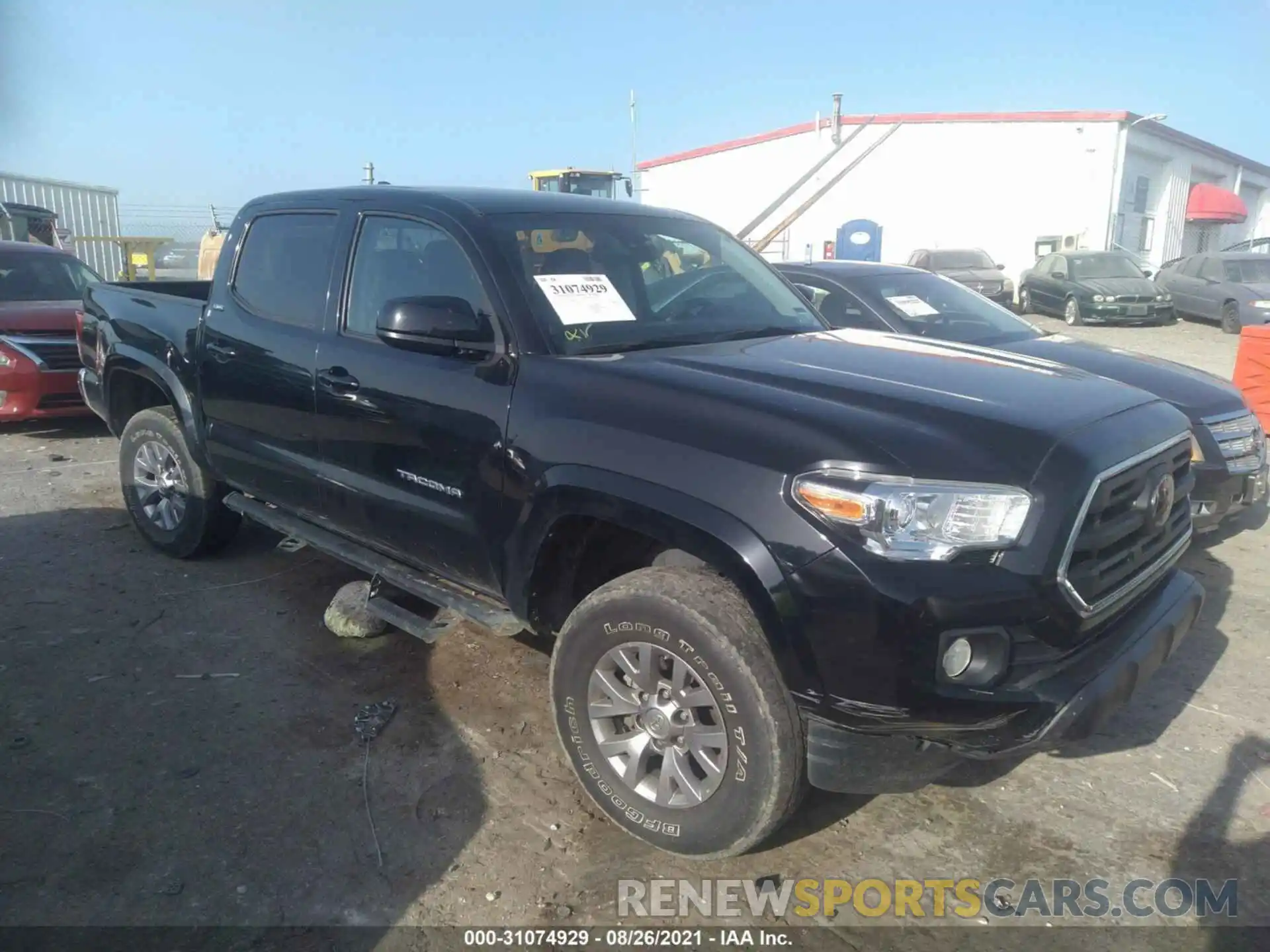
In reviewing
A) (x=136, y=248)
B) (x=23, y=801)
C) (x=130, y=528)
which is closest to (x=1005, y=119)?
(x=136, y=248)

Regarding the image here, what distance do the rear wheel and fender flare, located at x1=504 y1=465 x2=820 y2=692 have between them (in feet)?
61.5

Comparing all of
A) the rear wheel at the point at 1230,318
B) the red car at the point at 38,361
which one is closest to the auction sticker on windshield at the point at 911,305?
the red car at the point at 38,361

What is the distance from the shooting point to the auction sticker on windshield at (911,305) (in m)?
6.39

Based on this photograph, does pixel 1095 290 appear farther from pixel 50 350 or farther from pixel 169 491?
pixel 169 491

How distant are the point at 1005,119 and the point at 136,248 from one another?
21679 millimetres

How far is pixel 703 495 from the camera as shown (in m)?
2.53

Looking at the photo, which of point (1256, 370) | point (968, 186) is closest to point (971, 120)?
point (968, 186)

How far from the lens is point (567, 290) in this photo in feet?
11.0

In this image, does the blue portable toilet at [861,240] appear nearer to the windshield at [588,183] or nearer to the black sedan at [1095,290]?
the black sedan at [1095,290]

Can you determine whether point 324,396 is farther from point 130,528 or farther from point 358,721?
point 130,528

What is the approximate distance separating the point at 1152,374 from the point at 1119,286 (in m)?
14.9

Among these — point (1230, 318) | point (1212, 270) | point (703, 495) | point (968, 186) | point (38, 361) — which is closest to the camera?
point (703, 495)

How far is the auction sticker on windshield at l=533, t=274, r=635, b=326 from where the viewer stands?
129 inches

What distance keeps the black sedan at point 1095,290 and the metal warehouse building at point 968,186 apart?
4963mm
